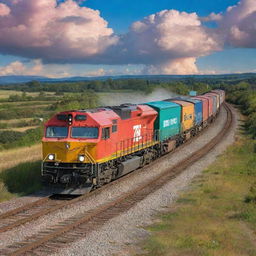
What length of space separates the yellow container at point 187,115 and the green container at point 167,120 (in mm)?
1341

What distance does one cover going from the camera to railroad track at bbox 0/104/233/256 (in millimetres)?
11523

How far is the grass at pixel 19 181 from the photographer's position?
18.2 metres

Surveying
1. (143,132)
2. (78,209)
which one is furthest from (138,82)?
(78,209)

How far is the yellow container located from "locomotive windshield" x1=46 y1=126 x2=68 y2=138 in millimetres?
17787

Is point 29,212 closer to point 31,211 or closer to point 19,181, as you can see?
point 31,211

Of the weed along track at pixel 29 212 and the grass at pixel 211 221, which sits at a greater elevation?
the grass at pixel 211 221

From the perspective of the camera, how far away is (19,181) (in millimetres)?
20016

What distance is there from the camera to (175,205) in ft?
54.3

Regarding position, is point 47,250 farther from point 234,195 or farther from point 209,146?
point 209,146

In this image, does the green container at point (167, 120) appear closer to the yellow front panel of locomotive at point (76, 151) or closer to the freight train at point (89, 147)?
the freight train at point (89, 147)

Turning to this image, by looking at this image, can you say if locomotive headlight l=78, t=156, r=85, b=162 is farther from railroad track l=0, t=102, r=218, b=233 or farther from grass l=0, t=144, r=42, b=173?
grass l=0, t=144, r=42, b=173

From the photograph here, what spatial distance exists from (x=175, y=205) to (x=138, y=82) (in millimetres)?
136392

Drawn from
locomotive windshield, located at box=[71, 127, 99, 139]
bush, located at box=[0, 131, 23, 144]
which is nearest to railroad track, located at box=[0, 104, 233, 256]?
locomotive windshield, located at box=[71, 127, 99, 139]

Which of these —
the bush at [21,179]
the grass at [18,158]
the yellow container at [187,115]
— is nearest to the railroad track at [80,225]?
the bush at [21,179]
